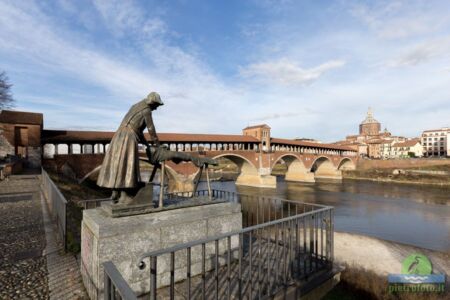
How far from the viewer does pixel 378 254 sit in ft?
41.2

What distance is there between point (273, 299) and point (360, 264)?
354 inches

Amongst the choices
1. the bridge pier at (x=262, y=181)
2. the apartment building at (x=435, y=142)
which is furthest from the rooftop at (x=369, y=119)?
the bridge pier at (x=262, y=181)

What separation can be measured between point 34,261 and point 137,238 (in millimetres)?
2884

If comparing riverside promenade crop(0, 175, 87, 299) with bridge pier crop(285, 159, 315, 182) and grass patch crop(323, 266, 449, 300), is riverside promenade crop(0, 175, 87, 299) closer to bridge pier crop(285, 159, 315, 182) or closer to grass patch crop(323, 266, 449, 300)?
grass patch crop(323, 266, 449, 300)

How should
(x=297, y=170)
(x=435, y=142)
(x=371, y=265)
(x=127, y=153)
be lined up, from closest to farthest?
(x=127, y=153)
(x=371, y=265)
(x=297, y=170)
(x=435, y=142)

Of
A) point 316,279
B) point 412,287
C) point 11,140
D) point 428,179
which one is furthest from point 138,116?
point 428,179

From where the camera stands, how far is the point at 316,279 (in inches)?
207

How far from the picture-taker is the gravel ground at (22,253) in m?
4.20

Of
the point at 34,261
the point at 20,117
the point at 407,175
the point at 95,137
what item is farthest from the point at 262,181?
the point at 34,261

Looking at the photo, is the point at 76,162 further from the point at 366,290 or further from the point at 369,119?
the point at 369,119

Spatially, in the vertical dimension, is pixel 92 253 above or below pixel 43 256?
above

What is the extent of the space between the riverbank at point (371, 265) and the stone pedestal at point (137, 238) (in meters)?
3.96

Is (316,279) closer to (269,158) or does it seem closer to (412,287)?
(412,287)

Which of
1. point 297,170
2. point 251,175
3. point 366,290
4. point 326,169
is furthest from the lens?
point 326,169
